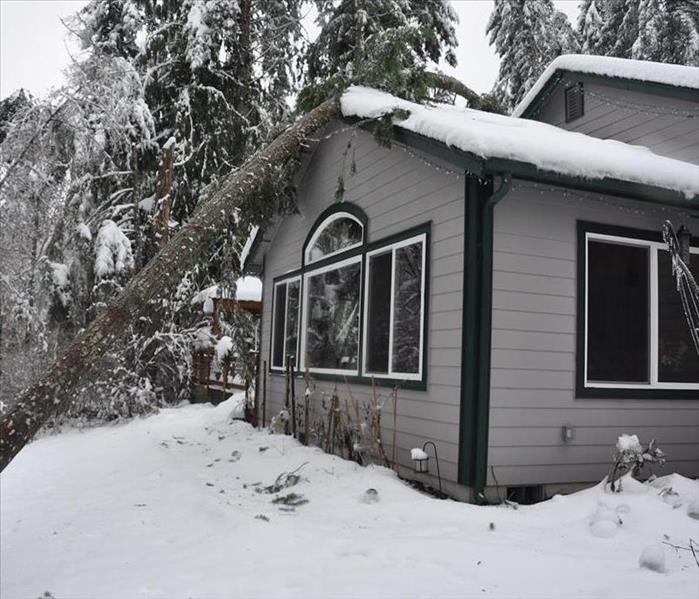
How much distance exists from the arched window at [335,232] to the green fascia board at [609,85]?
2.77 meters

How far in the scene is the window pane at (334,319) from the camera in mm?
6828

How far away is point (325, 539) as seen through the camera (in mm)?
3857

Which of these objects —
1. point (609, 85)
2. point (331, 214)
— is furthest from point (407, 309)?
point (609, 85)

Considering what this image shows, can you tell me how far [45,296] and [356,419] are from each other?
21.9ft

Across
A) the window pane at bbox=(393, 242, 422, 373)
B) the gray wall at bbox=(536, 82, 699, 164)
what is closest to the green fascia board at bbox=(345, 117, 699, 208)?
the window pane at bbox=(393, 242, 422, 373)

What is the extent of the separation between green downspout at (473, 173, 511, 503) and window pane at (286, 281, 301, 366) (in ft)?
12.9

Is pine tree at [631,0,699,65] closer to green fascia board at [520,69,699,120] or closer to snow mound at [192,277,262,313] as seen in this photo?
green fascia board at [520,69,699,120]

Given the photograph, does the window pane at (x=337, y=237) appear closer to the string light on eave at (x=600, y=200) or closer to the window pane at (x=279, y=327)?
the window pane at (x=279, y=327)

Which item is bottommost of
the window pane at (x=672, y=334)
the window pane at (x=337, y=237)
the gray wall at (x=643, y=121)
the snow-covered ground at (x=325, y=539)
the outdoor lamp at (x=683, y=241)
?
the snow-covered ground at (x=325, y=539)

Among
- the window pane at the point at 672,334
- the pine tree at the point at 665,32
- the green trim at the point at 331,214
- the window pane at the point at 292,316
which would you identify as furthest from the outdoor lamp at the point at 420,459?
the pine tree at the point at 665,32

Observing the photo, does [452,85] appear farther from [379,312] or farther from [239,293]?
[239,293]

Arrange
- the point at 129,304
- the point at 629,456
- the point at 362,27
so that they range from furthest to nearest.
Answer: the point at 362,27 < the point at 129,304 < the point at 629,456

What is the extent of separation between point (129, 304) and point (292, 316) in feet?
13.1

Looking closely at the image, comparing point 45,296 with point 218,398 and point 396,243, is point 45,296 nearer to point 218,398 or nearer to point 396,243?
point 218,398
